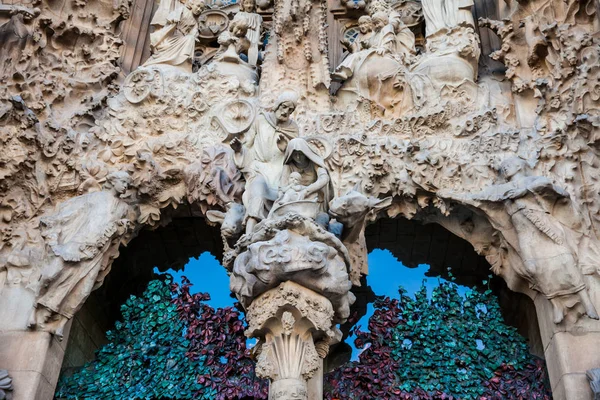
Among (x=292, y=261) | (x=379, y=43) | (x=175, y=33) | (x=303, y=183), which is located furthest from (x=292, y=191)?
(x=175, y=33)

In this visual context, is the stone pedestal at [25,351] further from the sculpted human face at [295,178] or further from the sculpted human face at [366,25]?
the sculpted human face at [366,25]

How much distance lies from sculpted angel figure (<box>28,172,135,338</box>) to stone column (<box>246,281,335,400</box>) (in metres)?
1.96

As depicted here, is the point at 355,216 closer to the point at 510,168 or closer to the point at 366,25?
the point at 510,168

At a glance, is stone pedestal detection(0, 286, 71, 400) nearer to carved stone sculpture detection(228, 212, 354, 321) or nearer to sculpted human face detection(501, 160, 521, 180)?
carved stone sculpture detection(228, 212, 354, 321)

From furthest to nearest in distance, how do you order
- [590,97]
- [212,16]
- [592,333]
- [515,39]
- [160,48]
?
[212,16] < [160,48] < [515,39] < [590,97] < [592,333]

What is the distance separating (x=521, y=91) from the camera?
24.2ft

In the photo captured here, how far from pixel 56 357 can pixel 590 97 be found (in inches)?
223

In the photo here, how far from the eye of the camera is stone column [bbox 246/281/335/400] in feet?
17.9

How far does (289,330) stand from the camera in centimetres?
549

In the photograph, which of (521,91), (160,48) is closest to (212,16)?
(160,48)

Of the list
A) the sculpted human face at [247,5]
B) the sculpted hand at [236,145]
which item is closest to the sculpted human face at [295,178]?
the sculpted hand at [236,145]

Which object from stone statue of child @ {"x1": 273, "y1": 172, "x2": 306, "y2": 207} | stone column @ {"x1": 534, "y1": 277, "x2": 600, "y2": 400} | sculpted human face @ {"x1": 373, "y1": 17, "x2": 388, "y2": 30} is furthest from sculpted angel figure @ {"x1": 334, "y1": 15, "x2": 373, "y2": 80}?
stone column @ {"x1": 534, "y1": 277, "x2": 600, "y2": 400}

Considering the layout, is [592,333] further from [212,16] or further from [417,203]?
[212,16]

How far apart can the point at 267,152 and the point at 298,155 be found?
1.70 ft
